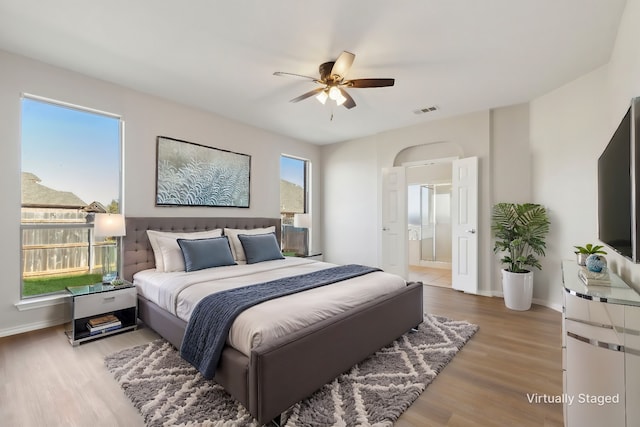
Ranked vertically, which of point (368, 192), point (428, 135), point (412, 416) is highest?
point (428, 135)

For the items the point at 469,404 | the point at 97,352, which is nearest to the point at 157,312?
the point at 97,352

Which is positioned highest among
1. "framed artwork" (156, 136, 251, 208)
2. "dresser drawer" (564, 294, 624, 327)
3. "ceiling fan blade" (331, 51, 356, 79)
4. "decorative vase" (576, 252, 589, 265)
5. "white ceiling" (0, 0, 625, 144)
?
"white ceiling" (0, 0, 625, 144)

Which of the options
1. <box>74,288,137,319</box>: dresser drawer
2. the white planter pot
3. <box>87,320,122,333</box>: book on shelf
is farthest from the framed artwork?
the white planter pot

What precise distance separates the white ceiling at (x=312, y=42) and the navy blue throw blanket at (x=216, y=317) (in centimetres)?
216

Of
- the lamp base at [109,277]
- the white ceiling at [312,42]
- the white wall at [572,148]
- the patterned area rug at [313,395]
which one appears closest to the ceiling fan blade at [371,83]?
the white ceiling at [312,42]

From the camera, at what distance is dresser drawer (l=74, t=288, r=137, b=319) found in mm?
2691

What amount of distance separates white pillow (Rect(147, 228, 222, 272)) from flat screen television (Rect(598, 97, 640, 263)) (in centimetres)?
373

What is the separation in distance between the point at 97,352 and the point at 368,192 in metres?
4.62

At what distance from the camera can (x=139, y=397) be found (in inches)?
73.7

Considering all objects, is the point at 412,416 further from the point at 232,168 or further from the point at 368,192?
the point at 368,192

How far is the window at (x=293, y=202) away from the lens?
5.63 meters

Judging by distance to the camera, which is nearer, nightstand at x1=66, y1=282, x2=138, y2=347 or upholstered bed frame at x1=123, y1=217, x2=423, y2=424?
upholstered bed frame at x1=123, y1=217, x2=423, y2=424

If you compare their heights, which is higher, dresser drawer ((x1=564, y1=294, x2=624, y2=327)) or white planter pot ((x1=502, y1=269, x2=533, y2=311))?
dresser drawer ((x1=564, y1=294, x2=624, y2=327))

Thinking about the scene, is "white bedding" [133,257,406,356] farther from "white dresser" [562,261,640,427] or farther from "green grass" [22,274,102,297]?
"white dresser" [562,261,640,427]
